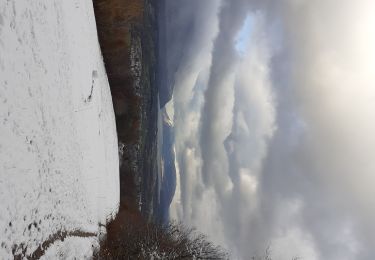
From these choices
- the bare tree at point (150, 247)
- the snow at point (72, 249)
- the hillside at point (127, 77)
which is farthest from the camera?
the hillside at point (127, 77)

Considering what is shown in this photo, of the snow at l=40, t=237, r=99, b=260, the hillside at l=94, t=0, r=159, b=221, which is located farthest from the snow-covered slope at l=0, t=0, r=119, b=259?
the hillside at l=94, t=0, r=159, b=221

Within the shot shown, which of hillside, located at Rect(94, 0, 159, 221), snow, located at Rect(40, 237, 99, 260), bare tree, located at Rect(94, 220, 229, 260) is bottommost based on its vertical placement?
snow, located at Rect(40, 237, 99, 260)

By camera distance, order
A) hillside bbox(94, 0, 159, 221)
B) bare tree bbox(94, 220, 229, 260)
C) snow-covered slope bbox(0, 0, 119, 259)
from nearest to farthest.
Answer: snow-covered slope bbox(0, 0, 119, 259) < bare tree bbox(94, 220, 229, 260) < hillside bbox(94, 0, 159, 221)

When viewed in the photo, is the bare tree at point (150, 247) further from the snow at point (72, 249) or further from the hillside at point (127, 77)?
the hillside at point (127, 77)

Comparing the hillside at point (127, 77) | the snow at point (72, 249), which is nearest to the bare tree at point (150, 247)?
the snow at point (72, 249)

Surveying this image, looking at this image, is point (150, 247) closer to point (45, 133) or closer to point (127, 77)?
point (45, 133)

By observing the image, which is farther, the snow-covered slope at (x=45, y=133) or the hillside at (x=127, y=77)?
the hillside at (x=127, y=77)

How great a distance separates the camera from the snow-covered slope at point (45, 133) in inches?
420

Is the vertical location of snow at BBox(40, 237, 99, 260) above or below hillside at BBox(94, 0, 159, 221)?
below

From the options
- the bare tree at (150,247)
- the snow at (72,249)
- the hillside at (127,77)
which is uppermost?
the hillside at (127,77)

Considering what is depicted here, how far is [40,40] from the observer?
1462 cm

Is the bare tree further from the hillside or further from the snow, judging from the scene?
the hillside

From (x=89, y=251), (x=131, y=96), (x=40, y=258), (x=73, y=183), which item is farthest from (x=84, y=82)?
(x=131, y=96)

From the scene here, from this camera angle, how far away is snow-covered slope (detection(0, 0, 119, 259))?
1068 cm
